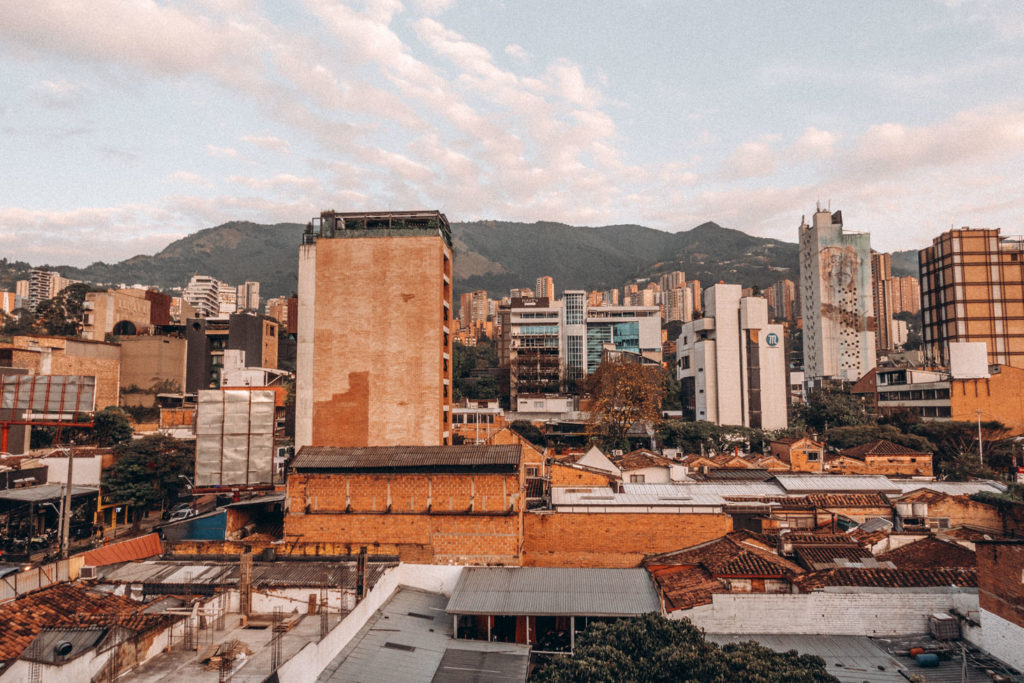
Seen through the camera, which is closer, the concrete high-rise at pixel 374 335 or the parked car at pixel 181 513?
the concrete high-rise at pixel 374 335

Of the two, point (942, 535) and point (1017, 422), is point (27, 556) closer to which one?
point (942, 535)

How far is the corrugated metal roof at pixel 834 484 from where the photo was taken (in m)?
34.7

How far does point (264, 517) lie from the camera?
34.7 m

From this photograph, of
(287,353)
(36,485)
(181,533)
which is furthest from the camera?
(287,353)

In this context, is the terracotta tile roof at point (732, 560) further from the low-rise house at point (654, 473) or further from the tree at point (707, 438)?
the tree at point (707, 438)

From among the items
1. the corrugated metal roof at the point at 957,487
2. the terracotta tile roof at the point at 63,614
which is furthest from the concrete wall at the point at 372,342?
the corrugated metal roof at the point at 957,487

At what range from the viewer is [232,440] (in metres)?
31.3

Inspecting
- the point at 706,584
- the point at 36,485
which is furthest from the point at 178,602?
the point at 36,485

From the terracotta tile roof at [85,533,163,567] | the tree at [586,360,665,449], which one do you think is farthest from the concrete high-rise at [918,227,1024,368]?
the terracotta tile roof at [85,533,163,567]

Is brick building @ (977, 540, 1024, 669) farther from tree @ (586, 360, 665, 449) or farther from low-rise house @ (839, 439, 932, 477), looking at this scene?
tree @ (586, 360, 665, 449)

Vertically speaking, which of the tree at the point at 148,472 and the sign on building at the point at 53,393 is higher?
the sign on building at the point at 53,393

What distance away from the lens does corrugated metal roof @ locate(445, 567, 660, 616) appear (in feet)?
69.6

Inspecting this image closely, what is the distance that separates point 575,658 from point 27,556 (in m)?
34.4

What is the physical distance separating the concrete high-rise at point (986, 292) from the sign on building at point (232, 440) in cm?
9780
